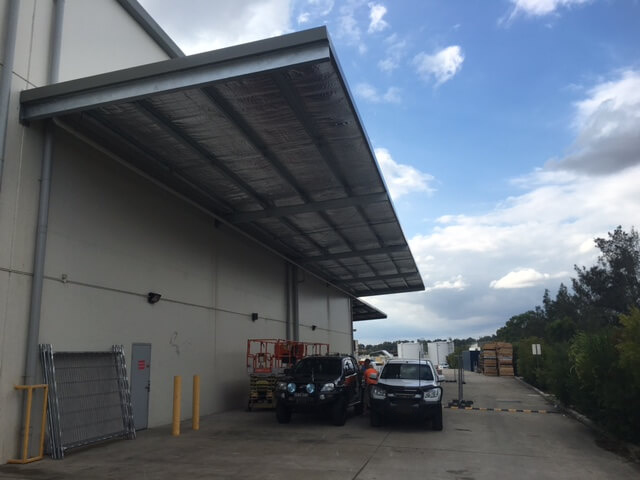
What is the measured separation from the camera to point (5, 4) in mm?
9820

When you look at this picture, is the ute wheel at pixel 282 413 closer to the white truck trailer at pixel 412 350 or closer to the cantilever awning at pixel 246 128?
the cantilever awning at pixel 246 128

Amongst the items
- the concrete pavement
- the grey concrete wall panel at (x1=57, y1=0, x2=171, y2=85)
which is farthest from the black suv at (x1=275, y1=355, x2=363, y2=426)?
the grey concrete wall panel at (x1=57, y1=0, x2=171, y2=85)

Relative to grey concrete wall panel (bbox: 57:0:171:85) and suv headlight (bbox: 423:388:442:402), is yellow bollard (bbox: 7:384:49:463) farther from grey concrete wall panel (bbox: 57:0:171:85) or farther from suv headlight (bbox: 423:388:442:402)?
suv headlight (bbox: 423:388:442:402)

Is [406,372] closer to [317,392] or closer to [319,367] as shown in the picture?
[319,367]

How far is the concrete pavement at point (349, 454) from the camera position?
8380mm

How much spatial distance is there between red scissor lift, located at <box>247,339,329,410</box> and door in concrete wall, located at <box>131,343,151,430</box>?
170 inches

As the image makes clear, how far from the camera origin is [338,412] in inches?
527

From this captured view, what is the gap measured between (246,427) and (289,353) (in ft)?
20.5

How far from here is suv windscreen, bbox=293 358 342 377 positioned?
14.4 meters

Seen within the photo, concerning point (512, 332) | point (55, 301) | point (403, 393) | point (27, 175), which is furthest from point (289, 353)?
point (512, 332)

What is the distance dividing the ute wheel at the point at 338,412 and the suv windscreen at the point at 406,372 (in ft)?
4.75

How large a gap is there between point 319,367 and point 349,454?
491cm

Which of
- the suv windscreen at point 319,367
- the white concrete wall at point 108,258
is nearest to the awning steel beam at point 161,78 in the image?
the white concrete wall at point 108,258

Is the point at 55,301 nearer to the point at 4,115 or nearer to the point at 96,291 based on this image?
the point at 96,291
